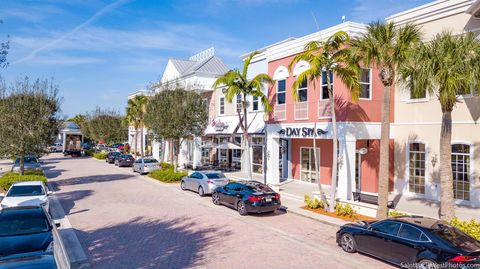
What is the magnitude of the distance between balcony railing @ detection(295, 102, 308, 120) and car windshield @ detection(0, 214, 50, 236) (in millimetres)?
14326

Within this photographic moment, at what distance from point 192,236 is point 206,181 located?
25.8ft

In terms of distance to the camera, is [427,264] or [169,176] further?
[169,176]

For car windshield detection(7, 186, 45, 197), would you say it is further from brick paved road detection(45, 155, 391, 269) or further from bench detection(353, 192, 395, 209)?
bench detection(353, 192, 395, 209)

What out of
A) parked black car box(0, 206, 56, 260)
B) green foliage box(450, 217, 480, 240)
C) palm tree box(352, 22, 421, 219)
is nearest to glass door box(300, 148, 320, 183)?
palm tree box(352, 22, 421, 219)

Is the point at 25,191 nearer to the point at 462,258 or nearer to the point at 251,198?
the point at 251,198

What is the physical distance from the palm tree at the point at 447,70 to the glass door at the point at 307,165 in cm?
1151

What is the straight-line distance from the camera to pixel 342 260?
10.3 m

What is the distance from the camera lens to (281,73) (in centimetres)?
2250

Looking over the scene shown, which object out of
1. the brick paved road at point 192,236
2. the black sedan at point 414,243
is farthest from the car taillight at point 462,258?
the brick paved road at point 192,236

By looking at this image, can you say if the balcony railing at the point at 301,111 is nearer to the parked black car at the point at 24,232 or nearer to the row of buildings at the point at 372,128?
the row of buildings at the point at 372,128

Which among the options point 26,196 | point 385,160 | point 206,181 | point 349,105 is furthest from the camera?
point 206,181

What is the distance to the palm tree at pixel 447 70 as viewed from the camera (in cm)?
1115

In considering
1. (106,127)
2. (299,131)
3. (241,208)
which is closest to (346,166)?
(299,131)

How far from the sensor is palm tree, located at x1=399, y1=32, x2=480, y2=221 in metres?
11.1
